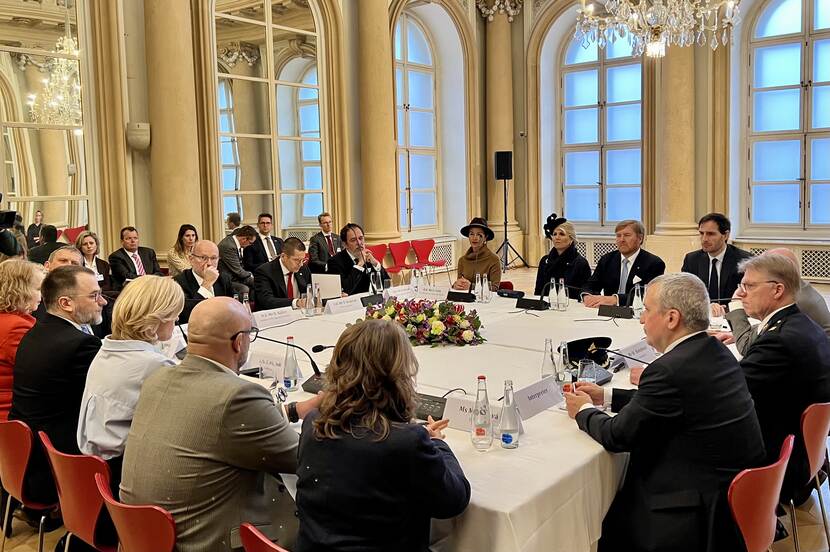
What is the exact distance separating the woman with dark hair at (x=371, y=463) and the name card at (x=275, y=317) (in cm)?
293

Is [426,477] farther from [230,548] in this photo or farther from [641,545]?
[641,545]

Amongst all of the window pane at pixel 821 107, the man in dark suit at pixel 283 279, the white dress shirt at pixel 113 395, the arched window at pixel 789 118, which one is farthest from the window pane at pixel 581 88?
the white dress shirt at pixel 113 395

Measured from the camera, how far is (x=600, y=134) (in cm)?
1318

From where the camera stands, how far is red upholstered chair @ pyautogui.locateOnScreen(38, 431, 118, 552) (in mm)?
2529

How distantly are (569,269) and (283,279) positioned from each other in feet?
7.43

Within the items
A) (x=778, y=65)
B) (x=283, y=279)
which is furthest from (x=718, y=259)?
(x=778, y=65)

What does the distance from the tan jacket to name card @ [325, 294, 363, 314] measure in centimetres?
297

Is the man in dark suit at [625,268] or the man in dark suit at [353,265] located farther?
the man in dark suit at [353,265]

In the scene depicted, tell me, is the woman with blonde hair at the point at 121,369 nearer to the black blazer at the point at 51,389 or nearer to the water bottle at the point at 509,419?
the black blazer at the point at 51,389

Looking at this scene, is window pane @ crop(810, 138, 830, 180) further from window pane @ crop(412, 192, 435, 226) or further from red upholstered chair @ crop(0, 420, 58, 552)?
red upholstered chair @ crop(0, 420, 58, 552)

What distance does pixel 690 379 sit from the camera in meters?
2.36

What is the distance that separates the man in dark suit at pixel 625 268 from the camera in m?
5.67

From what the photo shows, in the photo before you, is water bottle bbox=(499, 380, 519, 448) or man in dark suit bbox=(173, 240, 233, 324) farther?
man in dark suit bbox=(173, 240, 233, 324)

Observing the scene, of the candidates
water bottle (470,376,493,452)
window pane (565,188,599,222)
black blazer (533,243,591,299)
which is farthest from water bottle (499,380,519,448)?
window pane (565,188,599,222)
